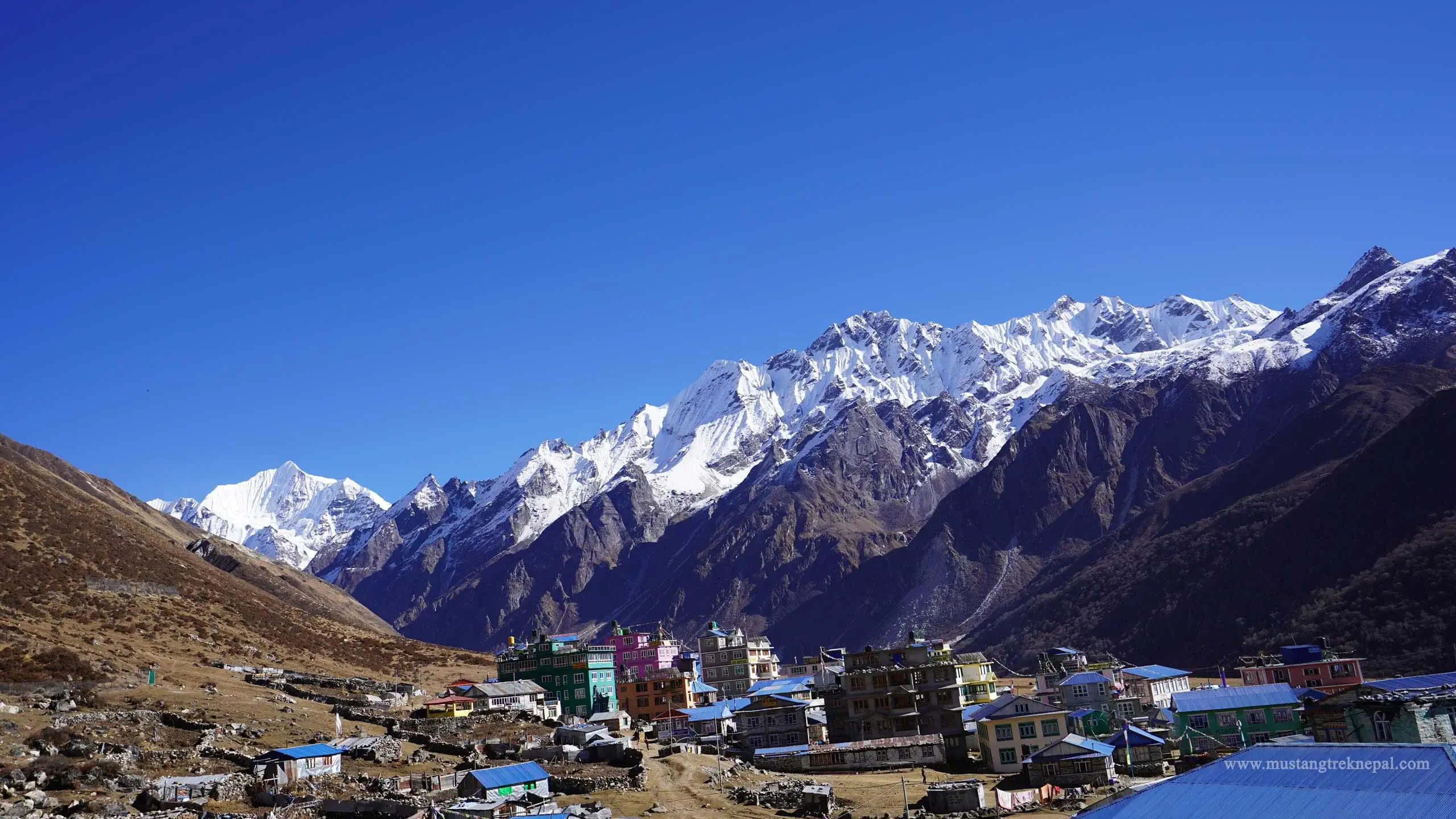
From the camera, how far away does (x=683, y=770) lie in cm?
7606

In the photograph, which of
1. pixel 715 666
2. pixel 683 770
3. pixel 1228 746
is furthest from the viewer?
pixel 715 666

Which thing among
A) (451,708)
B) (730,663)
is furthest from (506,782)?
(730,663)

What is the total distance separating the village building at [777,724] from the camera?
96.7m

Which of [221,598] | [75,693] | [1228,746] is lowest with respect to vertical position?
[1228,746]

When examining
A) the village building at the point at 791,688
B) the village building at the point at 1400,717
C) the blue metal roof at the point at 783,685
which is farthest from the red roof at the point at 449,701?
the village building at the point at 1400,717

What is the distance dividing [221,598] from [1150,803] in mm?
110526

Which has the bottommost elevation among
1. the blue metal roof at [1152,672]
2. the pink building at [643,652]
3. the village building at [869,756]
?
the village building at [869,756]

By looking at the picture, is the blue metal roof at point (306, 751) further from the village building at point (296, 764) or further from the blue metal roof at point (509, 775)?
the blue metal roof at point (509, 775)

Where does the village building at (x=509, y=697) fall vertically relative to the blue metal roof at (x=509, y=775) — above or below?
above

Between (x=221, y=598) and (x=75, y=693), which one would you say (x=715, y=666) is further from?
(x=75, y=693)

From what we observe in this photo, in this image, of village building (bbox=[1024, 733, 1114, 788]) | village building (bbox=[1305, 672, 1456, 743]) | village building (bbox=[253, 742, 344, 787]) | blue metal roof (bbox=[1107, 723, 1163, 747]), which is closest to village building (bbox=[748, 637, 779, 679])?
blue metal roof (bbox=[1107, 723, 1163, 747])

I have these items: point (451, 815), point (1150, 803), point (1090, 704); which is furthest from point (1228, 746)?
point (451, 815)

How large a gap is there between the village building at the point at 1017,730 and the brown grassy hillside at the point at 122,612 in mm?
59629

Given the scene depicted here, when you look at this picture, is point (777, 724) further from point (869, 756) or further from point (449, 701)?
point (449, 701)
